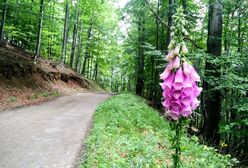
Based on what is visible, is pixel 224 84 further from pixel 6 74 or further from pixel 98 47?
pixel 98 47

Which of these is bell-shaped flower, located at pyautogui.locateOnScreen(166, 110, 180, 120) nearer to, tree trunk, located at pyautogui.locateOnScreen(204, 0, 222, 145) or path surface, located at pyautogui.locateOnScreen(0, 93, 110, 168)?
path surface, located at pyautogui.locateOnScreen(0, 93, 110, 168)

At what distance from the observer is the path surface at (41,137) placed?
18.5 feet

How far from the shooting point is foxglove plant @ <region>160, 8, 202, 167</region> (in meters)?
2.13

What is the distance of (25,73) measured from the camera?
52.9 ft

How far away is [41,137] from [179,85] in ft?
20.2

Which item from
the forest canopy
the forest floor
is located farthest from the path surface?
the forest canopy

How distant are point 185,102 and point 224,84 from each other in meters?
5.88

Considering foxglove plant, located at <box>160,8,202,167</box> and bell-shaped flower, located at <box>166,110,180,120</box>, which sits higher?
foxglove plant, located at <box>160,8,202,167</box>

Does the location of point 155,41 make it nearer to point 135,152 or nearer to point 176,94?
point 135,152

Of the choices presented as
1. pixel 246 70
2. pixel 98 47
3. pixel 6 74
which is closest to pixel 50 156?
pixel 246 70

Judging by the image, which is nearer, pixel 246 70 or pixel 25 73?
pixel 246 70

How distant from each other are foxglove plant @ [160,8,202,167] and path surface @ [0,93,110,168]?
13.0ft

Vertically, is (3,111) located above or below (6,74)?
below

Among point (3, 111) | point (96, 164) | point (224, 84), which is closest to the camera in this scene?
point (96, 164)
